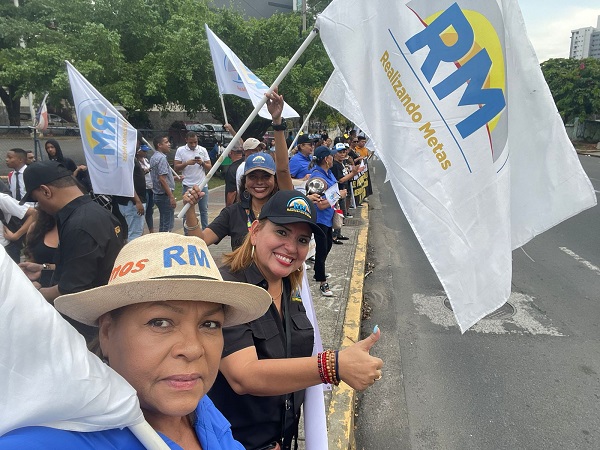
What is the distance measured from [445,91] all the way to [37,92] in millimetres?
17175

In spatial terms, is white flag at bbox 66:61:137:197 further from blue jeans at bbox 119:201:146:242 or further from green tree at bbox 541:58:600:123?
green tree at bbox 541:58:600:123

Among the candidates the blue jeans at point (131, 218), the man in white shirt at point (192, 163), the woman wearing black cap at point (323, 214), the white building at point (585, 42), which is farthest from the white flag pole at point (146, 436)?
the white building at point (585, 42)

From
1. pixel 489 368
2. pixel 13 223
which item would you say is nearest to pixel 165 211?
pixel 13 223

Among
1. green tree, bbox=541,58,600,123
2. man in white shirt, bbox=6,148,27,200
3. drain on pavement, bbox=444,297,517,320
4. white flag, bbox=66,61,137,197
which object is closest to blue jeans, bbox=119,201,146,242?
man in white shirt, bbox=6,148,27,200

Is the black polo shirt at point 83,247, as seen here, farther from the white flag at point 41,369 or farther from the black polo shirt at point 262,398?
the white flag at point 41,369

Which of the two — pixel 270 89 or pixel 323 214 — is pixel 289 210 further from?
pixel 323 214

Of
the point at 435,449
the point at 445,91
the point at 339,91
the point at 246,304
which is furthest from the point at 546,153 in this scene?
the point at 435,449

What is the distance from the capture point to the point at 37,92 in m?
15.3

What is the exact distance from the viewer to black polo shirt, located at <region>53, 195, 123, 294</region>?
2.62 meters

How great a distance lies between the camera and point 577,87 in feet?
140

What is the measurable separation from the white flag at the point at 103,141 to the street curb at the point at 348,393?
8.40ft

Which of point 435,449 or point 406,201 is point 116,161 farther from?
point 435,449

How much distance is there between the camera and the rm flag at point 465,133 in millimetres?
2084

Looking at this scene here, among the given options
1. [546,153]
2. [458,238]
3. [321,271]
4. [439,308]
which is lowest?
[439,308]
